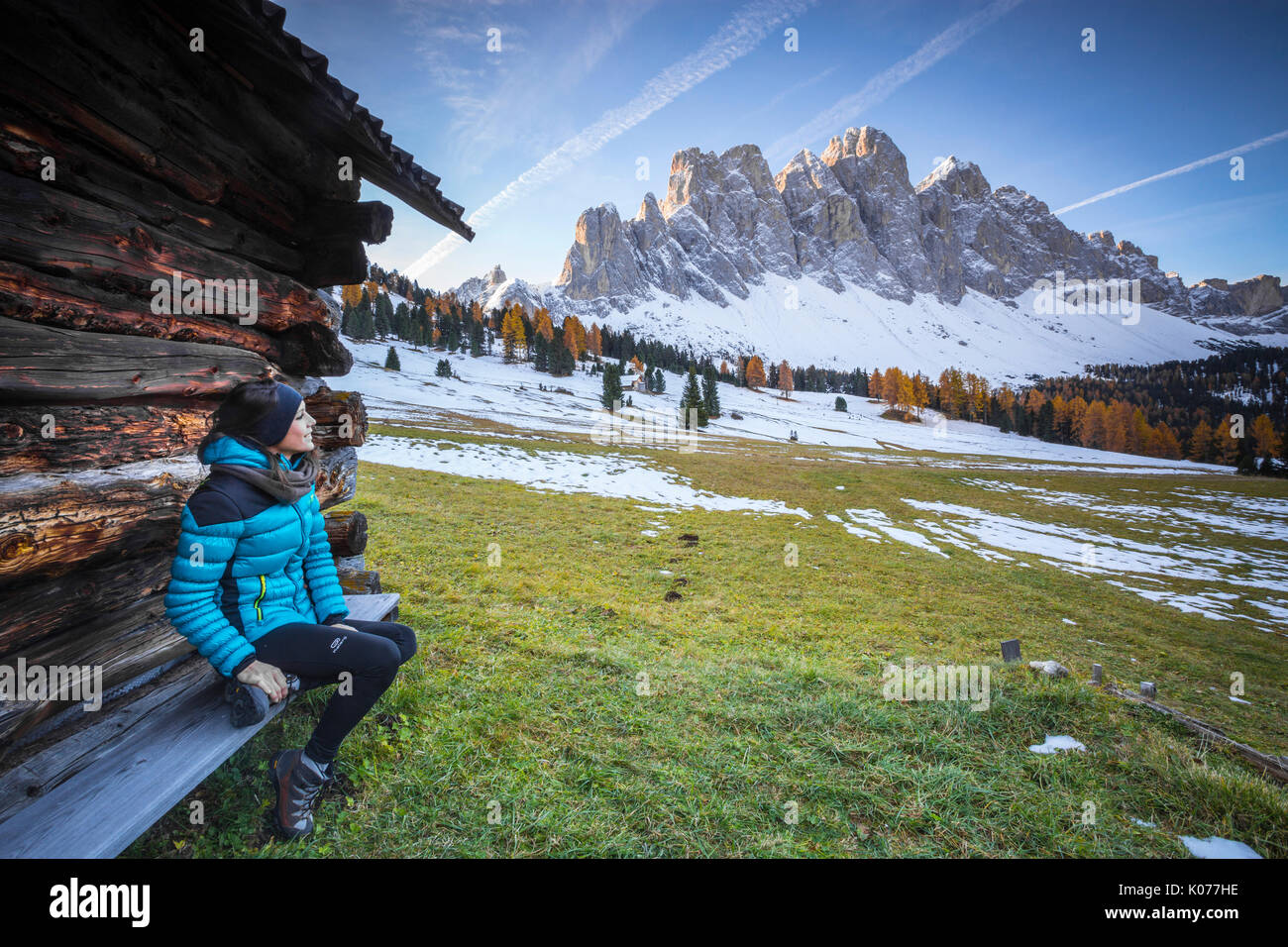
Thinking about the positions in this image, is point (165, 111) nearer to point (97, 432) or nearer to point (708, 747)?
point (97, 432)

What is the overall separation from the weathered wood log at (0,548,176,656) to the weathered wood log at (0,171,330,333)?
77.6 inches

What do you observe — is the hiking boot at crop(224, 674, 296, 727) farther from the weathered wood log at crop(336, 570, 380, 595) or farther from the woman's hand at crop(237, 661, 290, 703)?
the weathered wood log at crop(336, 570, 380, 595)

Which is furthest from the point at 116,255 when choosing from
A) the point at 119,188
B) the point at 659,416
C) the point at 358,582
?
the point at 659,416

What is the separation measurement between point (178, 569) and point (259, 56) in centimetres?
395

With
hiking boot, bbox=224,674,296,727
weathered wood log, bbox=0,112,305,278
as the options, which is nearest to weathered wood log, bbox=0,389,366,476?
weathered wood log, bbox=0,112,305,278

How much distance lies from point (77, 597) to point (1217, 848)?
7.43 m

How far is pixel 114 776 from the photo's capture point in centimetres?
264

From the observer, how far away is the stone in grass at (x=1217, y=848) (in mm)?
3115

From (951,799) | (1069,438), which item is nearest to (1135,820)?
(951,799)

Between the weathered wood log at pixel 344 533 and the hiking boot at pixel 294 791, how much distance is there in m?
2.78

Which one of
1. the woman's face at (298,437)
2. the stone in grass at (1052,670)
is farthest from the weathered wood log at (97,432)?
the stone in grass at (1052,670)

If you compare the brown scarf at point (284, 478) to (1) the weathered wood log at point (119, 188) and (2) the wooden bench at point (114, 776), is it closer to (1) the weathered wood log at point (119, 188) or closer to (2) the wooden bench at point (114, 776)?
(2) the wooden bench at point (114, 776)

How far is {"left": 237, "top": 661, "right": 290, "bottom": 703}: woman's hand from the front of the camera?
2.90 metres

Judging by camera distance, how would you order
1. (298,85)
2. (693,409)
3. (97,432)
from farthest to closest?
1. (693,409)
2. (298,85)
3. (97,432)
